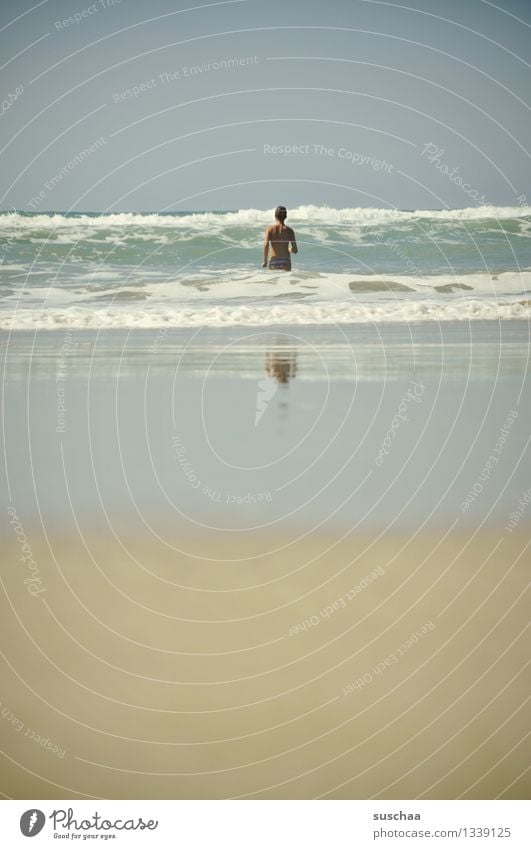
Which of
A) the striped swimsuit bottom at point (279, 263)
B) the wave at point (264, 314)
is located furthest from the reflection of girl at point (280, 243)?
the wave at point (264, 314)

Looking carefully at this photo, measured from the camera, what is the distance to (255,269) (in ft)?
27.8

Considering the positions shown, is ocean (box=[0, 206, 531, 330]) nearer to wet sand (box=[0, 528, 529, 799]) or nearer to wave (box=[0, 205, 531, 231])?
wave (box=[0, 205, 531, 231])

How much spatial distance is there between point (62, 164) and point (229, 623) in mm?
4397

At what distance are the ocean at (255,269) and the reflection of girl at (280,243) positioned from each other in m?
0.10

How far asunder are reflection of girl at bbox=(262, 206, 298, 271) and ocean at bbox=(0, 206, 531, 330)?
102mm

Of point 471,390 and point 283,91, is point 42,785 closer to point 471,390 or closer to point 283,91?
point 471,390

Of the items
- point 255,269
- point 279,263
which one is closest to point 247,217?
point 255,269

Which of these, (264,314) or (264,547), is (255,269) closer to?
(264,314)

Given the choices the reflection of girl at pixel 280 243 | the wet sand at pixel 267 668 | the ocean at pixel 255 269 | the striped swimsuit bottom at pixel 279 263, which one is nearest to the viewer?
the wet sand at pixel 267 668

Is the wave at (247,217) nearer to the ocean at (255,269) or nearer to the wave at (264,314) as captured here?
the ocean at (255,269)

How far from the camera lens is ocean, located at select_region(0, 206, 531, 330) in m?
7.41

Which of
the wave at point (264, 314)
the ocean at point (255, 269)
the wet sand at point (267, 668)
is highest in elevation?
the ocean at point (255, 269)

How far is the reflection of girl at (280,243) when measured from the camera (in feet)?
25.0

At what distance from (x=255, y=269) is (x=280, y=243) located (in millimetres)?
369
